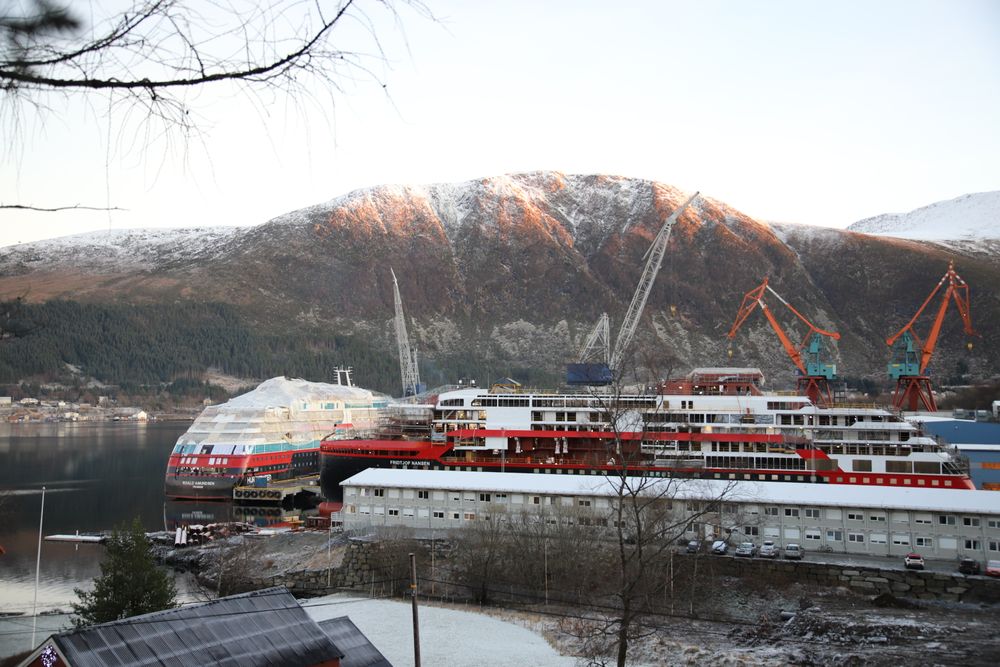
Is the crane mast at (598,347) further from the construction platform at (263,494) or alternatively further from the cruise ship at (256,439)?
the construction platform at (263,494)

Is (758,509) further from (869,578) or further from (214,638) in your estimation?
(214,638)

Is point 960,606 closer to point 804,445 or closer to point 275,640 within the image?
point 804,445

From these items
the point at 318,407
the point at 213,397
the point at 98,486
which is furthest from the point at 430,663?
the point at 213,397

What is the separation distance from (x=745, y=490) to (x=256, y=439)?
3733 cm

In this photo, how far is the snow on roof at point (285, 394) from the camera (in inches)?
2374

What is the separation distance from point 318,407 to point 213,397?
85591mm

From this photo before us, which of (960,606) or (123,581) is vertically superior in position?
(123,581)

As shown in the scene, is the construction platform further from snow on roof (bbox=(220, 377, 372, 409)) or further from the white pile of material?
snow on roof (bbox=(220, 377, 372, 409))

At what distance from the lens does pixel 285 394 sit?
6450 cm

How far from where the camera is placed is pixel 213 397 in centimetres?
14362

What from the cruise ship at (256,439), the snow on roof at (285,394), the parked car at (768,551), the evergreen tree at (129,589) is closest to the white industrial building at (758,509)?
the parked car at (768,551)

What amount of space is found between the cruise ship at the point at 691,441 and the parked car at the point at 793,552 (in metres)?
6.52

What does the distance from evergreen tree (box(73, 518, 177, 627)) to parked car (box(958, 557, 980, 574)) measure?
22629 mm

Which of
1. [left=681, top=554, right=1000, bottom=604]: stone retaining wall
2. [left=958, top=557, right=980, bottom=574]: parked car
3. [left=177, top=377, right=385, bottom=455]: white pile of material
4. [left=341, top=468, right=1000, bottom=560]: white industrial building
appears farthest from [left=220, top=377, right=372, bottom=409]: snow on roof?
[left=958, top=557, right=980, bottom=574]: parked car
